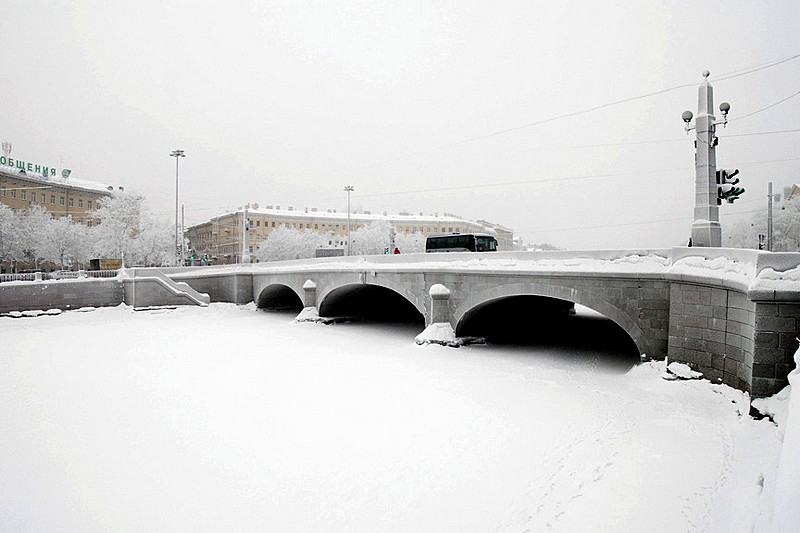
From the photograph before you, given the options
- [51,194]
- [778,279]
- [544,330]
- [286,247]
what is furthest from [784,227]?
[51,194]

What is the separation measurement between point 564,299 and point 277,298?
83.5 ft

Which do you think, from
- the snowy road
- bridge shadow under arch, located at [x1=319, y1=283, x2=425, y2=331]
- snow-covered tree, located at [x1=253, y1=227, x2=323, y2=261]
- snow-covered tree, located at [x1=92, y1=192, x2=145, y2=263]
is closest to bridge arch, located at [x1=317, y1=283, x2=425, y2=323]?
bridge shadow under arch, located at [x1=319, y1=283, x2=425, y2=331]

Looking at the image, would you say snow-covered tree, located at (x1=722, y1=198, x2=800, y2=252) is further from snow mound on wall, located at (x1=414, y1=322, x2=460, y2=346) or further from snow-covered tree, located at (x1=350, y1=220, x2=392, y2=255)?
snow-covered tree, located at (x1=350, y1=220, x2=392, y2=255)

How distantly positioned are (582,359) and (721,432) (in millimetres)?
8553

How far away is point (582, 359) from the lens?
59.4 feet

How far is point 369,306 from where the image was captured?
33.0 metres

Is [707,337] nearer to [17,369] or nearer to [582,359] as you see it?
[582,359]

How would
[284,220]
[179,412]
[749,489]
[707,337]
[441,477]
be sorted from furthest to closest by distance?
[284,220] → [179,412] → [707,337] → [441,477] → [749,489]

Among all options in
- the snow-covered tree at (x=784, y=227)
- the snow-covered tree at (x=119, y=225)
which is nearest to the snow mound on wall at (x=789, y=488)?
the snow-covered tree at (x=784, y=227)

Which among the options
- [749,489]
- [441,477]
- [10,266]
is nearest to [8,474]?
[441,477]

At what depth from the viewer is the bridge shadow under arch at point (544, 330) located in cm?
1980

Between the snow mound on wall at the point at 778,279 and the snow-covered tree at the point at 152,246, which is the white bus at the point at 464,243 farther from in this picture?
the snow-covered tree at the point at 152,246

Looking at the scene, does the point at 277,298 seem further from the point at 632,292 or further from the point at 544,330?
the point at 632,292

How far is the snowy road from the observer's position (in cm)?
768
